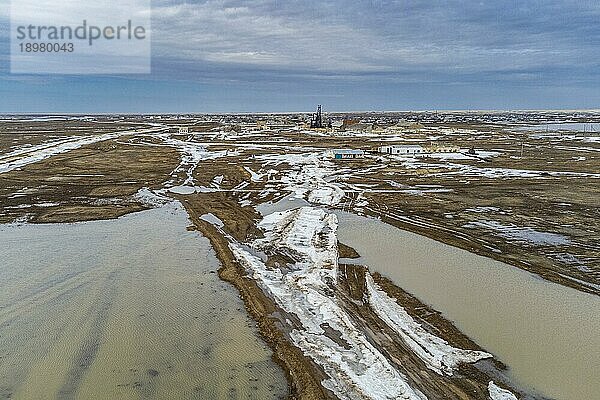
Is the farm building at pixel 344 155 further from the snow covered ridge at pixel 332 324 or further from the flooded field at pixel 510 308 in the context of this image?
the flooded field at pixel 510 308

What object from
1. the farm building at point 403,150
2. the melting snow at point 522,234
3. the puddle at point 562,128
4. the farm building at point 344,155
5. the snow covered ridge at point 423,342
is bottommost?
the snow covered ridge at point 423,342

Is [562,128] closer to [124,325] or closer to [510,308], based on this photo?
[510,308]

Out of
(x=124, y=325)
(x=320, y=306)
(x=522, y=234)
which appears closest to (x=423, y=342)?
(x=320, y=306)

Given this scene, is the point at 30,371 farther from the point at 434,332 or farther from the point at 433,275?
the point at 433,275

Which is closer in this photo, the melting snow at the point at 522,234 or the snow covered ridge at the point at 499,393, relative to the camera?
the snow covered ridge at the point at 499,393

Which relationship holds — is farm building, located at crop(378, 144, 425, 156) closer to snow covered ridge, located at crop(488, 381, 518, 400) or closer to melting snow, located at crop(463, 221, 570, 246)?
melting snow, located at crop(463, 221, 570, 246)

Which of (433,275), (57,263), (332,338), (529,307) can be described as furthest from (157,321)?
(529,307)

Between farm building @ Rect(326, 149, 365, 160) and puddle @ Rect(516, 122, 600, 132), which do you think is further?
puddle @ Rect(516, 122, 600, 132)

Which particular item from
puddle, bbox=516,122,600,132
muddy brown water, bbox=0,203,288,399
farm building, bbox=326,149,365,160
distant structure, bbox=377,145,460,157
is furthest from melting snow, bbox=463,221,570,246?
puddle, bbox=516,122,600,132

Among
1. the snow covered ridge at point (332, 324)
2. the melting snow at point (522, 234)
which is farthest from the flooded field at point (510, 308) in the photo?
the melting snow at point (522, 234)
